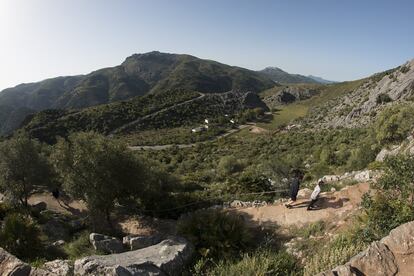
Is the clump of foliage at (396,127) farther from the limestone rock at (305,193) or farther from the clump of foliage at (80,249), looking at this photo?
the clump of foliage at (80,249)

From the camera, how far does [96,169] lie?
15.7 metres

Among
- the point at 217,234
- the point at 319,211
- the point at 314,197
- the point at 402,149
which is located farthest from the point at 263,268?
the point at 402,149

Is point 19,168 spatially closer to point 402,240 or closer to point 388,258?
point 388,258

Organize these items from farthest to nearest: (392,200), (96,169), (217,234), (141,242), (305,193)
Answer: (305,193), (96,169), (141,242), (217,234), (392,200)

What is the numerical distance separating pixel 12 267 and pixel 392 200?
10.5 meters

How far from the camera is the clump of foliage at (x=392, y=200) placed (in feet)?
29.8

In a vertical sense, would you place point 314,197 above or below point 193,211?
above

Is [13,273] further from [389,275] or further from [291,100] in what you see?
[291,100]

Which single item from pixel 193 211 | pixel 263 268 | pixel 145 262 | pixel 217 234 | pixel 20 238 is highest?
pixel 263 268

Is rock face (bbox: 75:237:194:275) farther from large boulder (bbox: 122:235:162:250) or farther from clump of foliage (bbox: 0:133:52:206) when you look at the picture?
clump of foliage (bbox: 0:133:52:206)

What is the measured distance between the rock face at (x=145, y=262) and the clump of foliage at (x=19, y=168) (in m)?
15.2

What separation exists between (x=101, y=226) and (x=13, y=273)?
8.63 m

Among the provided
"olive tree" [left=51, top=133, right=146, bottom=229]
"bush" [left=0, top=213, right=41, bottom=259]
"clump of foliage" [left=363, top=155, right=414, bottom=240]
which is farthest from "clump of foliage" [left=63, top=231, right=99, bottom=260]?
"clump of foliage" [left=363, top=155, right=414, bottom=240]

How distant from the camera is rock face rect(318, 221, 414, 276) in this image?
7.25m
